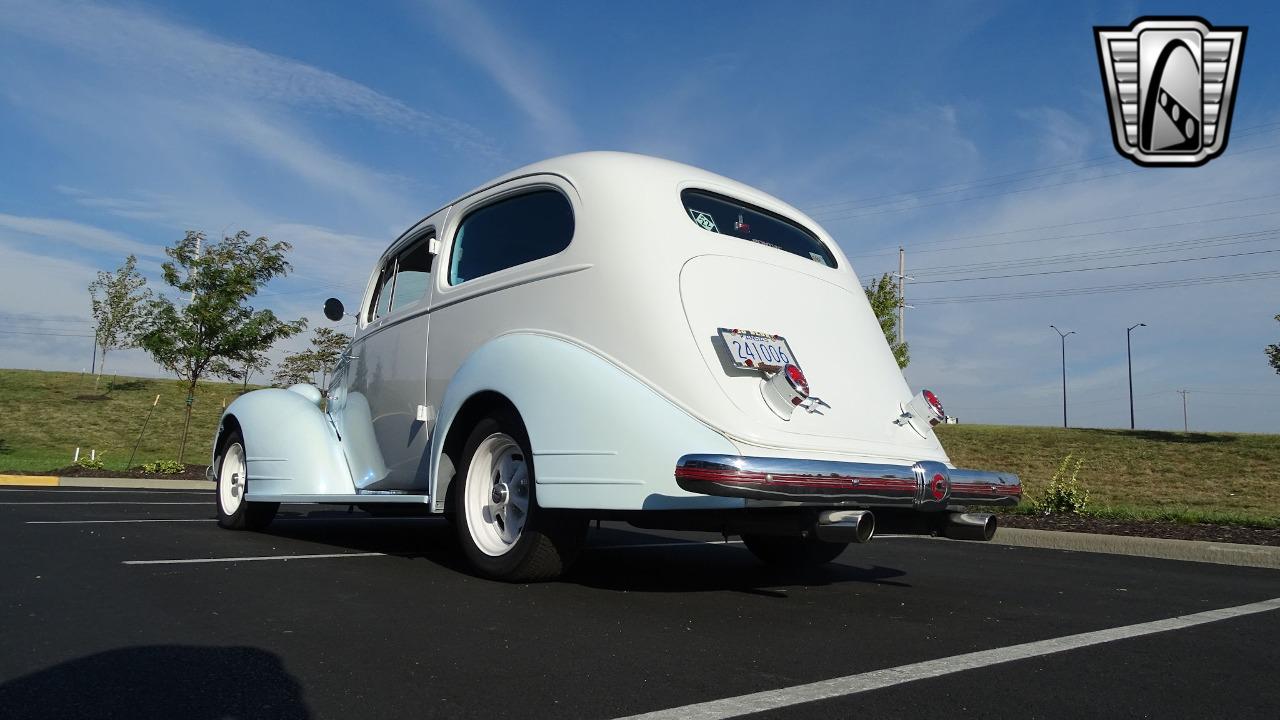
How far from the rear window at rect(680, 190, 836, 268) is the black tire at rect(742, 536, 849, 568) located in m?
1.96

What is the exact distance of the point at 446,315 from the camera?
19.2 feet

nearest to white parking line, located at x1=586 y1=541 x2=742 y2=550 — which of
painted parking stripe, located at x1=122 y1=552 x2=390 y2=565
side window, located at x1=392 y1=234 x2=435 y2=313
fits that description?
painted parking stripe, located at x1=122 y1=552 x2=390 y2=565

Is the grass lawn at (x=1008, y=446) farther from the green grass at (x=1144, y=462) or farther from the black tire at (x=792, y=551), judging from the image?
the black tire at (x=792, y=551)

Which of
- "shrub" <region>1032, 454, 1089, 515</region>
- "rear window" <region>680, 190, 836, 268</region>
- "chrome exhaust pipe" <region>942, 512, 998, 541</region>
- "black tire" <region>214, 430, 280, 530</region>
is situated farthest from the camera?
"shrub" <region>1032, 454, 1089, 515</region>

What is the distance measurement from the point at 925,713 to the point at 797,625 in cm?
138

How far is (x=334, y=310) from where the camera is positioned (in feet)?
24.7

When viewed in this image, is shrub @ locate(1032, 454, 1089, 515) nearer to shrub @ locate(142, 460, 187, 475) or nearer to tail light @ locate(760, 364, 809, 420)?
tail light @ locate(760, 364, 809, 420)

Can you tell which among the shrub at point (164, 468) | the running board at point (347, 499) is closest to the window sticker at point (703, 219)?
the running board at point (347, 499)

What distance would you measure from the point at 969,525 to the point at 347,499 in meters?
4.06

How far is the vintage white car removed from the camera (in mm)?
4168

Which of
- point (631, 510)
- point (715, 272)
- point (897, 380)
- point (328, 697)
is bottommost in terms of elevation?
point (328, 697)

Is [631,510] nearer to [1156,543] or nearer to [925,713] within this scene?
[925,713]

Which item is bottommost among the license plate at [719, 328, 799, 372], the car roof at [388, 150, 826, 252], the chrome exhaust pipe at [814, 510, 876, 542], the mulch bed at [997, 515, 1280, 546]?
the mulch bed at [997, 515, 1280, 546]

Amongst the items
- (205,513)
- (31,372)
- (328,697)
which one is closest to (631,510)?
(328,697)
